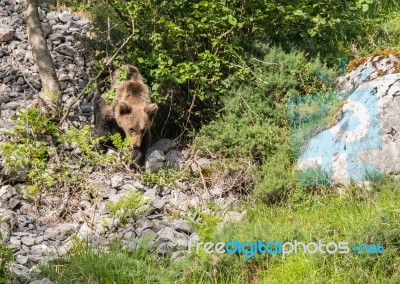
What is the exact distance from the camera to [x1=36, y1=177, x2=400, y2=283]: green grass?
19.1ft

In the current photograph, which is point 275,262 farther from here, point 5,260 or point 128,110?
point 128,110

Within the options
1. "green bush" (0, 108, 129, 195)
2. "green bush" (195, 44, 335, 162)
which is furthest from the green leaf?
"green bush" (0, 108, 129, 195)

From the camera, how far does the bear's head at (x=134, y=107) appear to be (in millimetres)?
9055

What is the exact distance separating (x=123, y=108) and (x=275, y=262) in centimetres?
374

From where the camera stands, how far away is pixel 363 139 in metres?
7.67

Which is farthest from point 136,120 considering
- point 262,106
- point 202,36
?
point 262,106

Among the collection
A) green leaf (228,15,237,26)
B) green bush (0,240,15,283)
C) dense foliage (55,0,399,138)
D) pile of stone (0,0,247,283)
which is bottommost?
pile of stone (0,0,247,283)

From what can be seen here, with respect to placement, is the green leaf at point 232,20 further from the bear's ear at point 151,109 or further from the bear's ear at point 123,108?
the bear's ear at point 123,108

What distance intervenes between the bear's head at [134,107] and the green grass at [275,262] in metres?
2.74

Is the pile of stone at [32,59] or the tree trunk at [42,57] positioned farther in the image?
the pile of stone at [32,59]

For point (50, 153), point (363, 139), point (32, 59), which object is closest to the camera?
point (363, 139)

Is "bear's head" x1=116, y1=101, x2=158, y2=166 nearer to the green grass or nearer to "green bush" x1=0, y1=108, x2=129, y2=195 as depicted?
"green bush" x1=0, y1=108, x2=129, y2=195

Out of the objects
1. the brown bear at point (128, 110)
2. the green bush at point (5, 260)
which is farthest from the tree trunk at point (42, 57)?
the green bush at point (5, 260)

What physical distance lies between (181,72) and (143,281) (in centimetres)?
342
